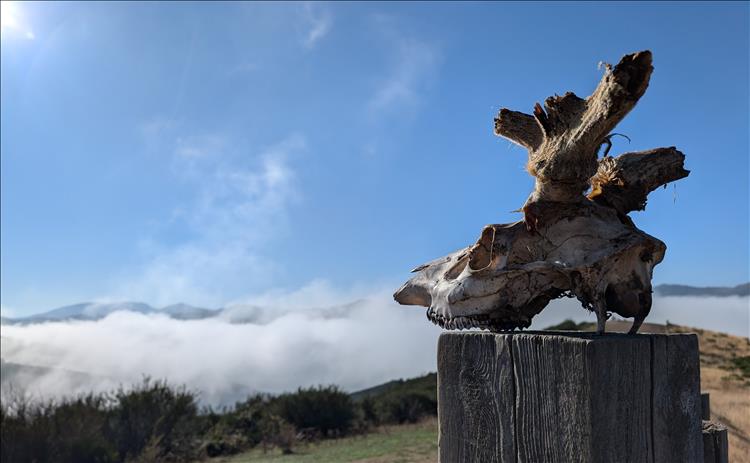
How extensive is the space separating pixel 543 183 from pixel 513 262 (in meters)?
0.30

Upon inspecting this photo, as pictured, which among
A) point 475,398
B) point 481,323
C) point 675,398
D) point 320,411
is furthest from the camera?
point 320,411

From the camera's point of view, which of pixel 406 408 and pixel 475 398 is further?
pixel 406 408

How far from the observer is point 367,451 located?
9.02 meters

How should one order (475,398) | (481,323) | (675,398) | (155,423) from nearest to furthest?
(675,398) < (475,398) < (481,323) < (155,423)

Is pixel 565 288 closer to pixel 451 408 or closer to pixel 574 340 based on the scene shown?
pixel 574 340

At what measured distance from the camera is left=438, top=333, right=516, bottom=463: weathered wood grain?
1897 millimetres

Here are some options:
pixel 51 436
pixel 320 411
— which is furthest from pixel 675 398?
pixel 320 411

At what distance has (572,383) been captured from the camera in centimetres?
175

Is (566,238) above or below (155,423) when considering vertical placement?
above

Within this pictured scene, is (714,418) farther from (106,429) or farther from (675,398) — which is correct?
(106,429)

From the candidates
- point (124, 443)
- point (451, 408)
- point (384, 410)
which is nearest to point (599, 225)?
point (451, 408)

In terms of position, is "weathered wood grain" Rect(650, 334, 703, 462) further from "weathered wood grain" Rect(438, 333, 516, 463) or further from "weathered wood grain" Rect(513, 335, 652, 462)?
"weathered wood grain" Rect(438, 333, 516, 463)

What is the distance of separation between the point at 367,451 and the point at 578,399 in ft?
25.7

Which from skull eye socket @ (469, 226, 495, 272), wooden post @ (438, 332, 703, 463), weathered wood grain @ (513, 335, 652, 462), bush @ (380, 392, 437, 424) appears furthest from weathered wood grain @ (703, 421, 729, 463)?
bush @ (380, 392, 437, 424)
